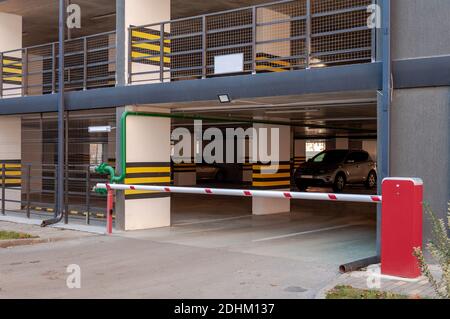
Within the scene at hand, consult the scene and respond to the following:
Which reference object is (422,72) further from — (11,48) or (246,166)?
(246,166)

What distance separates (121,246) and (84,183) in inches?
139

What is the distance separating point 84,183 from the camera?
1307cm

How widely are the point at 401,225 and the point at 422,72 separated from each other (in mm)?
2229

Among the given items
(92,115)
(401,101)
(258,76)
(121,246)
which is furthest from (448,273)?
(92,115)

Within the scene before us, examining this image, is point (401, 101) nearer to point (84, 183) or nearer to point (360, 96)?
point (360, 96)

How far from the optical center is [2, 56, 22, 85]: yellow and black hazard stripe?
1581 cm

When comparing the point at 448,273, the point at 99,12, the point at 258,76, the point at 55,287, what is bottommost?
the point at 55,287

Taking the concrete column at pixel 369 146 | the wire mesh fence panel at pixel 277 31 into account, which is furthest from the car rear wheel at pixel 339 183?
the concrete column at pixel 369 146

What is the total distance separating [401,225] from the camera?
716 centimetres

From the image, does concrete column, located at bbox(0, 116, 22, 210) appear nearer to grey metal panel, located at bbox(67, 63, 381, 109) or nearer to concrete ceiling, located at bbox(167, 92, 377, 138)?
grey metal panel, located at bbox(67, 63, 381, 109)

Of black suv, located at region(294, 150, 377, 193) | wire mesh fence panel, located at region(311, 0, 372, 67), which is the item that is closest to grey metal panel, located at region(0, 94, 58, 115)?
wire mesh fence panel, located at region(311, 0, 372, 67)

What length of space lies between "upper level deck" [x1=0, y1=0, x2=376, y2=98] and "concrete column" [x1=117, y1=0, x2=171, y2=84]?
0.02m

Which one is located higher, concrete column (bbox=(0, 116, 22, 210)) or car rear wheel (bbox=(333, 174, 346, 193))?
concrete column (bbox=(0, 116, 22, 210))

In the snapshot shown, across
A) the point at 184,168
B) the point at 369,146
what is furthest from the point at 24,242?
the point at 369,146
